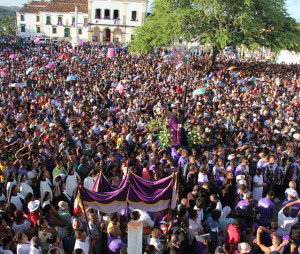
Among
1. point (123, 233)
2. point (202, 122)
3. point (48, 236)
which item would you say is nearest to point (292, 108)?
point (202, 122)

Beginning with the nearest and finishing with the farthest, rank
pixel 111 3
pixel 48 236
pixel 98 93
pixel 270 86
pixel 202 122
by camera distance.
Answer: pixel 48 236 < pixel 202 122 < pixel 98 93 < pixel 270 86 < pixel 111 3

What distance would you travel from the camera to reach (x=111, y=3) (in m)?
44.0

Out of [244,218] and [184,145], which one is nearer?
[244,218]

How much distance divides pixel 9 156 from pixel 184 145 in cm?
428

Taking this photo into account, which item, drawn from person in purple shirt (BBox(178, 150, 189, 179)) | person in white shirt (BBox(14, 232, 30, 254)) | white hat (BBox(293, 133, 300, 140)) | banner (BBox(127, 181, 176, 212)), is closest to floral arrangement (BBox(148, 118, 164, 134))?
person in purple shirt (BBox(178, 150, 189, 179))

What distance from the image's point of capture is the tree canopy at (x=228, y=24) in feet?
63.5

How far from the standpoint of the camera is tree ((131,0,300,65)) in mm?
19344

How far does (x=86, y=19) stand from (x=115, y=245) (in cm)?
4956

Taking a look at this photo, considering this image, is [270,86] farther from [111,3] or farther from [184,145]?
[111,3]

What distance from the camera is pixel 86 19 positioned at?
4841 cm

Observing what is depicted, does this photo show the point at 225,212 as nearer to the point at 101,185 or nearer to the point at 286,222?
the point at 286,222

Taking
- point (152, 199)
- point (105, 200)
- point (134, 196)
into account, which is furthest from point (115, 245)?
point (152, 199)

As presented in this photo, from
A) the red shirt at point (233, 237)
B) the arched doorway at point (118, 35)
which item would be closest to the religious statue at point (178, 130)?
the red shirt at point (233, 237)

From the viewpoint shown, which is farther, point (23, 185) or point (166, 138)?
point (166, 138)
